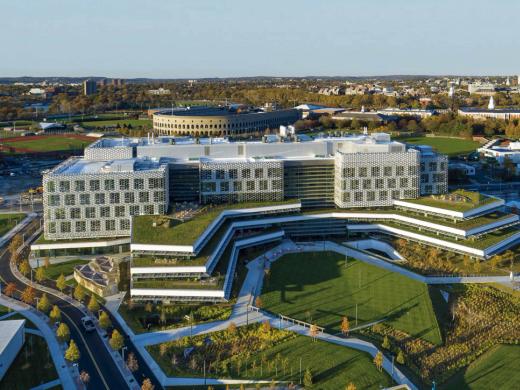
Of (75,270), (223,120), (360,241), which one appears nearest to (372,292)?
(360,241)

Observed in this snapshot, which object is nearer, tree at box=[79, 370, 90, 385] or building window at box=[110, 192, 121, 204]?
tree at box=[79, 370, 90, 385]

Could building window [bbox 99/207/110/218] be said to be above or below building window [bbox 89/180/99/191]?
below

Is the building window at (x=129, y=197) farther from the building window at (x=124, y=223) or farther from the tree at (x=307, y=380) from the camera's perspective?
the tree at (x=307, y=380)

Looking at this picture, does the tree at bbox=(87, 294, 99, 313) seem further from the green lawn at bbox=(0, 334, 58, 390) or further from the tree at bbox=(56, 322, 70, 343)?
the green lawn at bbox=(0, 334, 58, 390)

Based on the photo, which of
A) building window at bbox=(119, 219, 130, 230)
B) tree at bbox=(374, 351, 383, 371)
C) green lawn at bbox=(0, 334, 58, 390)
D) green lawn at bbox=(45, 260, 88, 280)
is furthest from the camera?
building window at bbox=(119, 219, 130, 230)

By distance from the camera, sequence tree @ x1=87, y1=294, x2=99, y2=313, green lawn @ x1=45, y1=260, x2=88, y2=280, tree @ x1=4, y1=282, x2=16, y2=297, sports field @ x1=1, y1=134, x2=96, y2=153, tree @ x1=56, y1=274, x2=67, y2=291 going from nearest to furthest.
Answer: tree @ x1=87, y1=294, x2=99, y2=313
tree @ x1=4, y1=282, x2=16, y2=297
tree @ x1=56, y1=274, x2=67, y2=291
green lawn @ x1=45, y1=260, x2=88, y2=280
sports field @ x1=1, y1=134, x2=96, y2=153

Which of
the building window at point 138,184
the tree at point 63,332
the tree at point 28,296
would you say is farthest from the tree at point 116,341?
the building window at point 138,184

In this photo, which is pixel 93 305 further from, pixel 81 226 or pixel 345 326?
pixel 345 326

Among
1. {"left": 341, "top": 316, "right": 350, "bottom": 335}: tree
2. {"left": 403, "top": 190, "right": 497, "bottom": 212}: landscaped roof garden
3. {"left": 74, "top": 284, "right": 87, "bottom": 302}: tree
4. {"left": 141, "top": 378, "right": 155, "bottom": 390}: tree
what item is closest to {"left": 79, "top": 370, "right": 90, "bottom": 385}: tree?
{"left": 141, "top": 378, "right": 155, "bottom": 390}: tree
